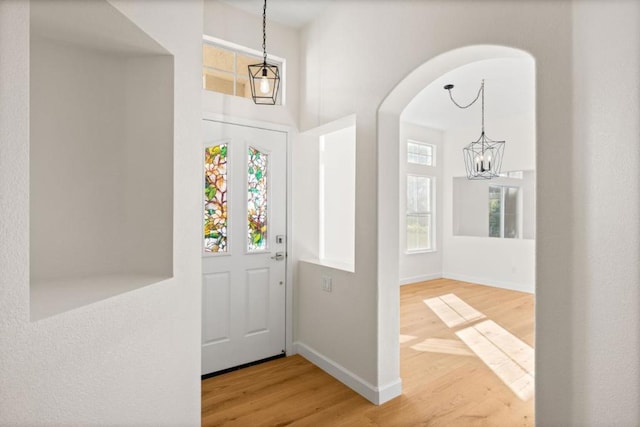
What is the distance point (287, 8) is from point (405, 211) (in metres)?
4.11

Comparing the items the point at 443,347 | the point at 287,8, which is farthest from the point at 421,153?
the point at 287,8

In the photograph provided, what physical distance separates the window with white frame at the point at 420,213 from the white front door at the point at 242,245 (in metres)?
3.77

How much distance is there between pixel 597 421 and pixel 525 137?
529 cm

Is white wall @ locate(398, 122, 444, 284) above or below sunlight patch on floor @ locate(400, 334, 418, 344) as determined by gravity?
above

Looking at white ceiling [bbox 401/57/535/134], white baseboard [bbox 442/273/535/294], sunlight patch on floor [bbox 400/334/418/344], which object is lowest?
sunlight patch on floor [bbox 400/334/418/344]

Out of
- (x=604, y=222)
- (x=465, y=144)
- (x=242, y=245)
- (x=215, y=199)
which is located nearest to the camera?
(x=604, y=222)

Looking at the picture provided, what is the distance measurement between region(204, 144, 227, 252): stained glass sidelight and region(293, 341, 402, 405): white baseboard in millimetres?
1278

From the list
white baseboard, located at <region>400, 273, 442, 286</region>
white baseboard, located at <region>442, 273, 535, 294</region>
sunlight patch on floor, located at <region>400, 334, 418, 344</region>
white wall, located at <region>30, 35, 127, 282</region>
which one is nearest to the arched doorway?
sunlight patch on floor, located at <region>400, 334, 418, 344</region>

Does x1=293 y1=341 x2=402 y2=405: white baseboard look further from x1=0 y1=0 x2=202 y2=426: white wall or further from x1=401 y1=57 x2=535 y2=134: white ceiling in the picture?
x1=401 y1=57 x2=535 y2=134: white ceiling

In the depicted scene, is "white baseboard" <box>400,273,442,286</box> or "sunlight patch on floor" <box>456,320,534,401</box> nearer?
"sunlight patch on floor" <box>456,320,534,401</box>

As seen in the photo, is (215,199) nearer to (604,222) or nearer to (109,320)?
(109,320)

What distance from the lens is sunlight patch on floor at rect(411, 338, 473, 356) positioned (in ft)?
10.6

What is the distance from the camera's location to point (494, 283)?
Result: 19.9ft

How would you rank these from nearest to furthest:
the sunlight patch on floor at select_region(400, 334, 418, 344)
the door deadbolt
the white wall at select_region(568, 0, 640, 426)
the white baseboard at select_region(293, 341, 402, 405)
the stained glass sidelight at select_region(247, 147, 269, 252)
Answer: the white wall at select_region(568, 0, 640, 426) < the white baseboard at select_region(293, 341, 402, 405) < the stained glass sidelight at select_region(247, 147, 269, 252) < the door deadbolt < the sunlight patch on floor at select_region(400, 334, 418, 344)
